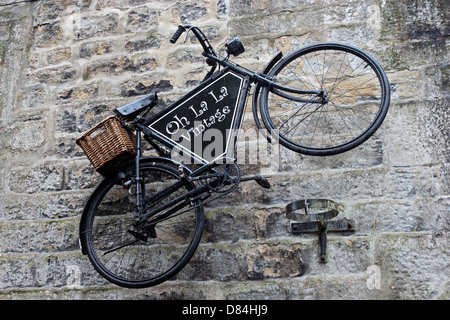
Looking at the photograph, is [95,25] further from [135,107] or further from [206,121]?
[206,121]

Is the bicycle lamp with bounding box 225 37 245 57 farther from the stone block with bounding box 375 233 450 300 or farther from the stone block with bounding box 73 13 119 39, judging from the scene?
the stone block with bounding box 375 233 450 300

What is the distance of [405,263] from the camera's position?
4188 millimetres

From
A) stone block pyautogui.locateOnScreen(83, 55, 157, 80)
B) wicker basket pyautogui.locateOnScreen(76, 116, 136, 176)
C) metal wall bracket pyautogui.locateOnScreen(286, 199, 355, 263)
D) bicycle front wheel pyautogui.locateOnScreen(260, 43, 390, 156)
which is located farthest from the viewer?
stone block pyautogui.locateOnScreen(83, 55, 157, 80)

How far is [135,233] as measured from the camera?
13.8ft

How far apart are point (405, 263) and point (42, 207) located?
252 cm

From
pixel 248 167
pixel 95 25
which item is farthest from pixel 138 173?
pixel 95 25

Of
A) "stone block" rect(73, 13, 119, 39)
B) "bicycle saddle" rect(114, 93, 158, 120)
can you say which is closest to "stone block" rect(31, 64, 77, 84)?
"stone block" rect(73, 13, 119, 39)

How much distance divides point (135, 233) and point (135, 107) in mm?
837

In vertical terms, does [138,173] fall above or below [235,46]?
below

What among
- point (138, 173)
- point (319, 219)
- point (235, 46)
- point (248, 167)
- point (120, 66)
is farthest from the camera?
point (120, 66)

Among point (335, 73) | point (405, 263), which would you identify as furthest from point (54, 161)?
point (405, 263)

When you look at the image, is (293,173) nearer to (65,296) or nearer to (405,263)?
(405,263)

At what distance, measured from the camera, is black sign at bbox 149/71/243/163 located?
4.28 meters

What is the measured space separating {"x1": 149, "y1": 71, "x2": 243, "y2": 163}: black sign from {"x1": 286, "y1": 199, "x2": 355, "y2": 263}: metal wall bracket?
1.88ft
